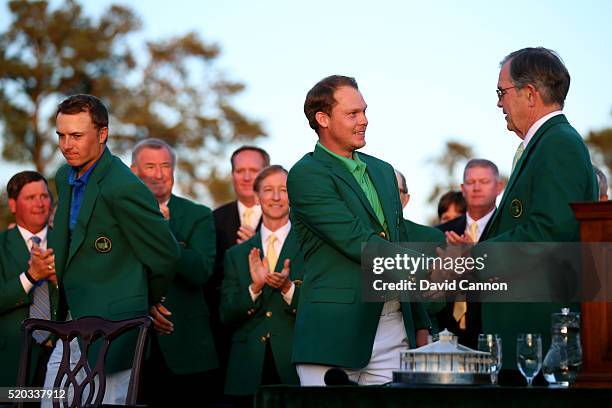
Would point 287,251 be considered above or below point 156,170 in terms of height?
below

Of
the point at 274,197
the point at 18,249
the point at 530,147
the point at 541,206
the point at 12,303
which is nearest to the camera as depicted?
the point at 541,206

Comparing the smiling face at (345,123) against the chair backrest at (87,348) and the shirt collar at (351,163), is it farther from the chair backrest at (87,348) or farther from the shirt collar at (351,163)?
the chair backrest at (87,348)

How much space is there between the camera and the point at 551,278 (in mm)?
4906

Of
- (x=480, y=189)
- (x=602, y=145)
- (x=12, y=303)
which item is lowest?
(x=12, y=303)

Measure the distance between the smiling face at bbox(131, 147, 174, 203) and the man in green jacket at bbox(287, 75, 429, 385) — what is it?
2.74 meters

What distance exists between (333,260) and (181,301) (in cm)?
283

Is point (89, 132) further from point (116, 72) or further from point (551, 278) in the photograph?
point (116, 72)

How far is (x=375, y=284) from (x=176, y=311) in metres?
2.94

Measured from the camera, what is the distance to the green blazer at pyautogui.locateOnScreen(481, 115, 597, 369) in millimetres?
4840

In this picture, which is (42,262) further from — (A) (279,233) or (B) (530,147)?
(B) (530,147)

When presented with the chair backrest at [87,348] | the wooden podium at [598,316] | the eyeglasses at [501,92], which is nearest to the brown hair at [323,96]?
the eyeglasses at [501,92]

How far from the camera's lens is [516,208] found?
5.07 meters

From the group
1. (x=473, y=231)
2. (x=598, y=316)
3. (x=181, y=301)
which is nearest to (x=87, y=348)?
(x=598, y=316)

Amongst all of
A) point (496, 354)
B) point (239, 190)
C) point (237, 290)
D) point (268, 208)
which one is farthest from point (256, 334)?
point (496, 354)
